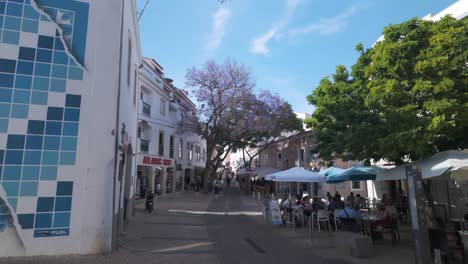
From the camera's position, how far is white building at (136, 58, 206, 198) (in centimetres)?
2558

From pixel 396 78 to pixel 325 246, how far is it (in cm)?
507

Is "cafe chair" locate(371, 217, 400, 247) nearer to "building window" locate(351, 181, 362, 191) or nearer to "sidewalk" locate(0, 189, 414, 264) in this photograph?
"sidewalk" locate(0, 189, 414, 264)

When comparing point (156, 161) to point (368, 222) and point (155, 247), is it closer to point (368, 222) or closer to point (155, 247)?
point (155, 247)

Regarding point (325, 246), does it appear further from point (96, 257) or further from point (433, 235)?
point (96, 257)

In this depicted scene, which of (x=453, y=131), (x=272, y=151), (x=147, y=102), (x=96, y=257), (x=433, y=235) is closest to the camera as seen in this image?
(x=433, y=235)

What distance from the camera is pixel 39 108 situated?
314 inches

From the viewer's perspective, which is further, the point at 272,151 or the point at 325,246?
the point at 272,151

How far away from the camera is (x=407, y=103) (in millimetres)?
9211

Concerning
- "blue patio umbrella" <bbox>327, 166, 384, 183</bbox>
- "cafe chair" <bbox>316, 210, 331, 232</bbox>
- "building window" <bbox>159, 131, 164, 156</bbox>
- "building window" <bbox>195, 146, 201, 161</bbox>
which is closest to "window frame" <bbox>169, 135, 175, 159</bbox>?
"building window" <bbox>159, 131, 164, 156</bbox>

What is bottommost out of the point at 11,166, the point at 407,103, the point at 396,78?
the point at 11,166

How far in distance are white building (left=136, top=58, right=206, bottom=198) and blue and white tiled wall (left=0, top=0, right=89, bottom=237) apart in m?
15.8

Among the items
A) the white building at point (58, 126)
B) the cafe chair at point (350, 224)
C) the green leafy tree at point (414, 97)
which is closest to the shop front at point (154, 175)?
the white building at point (58, 126)

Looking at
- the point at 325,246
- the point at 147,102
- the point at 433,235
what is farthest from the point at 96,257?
the point at 147,102

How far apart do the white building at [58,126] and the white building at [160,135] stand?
51.5ft
